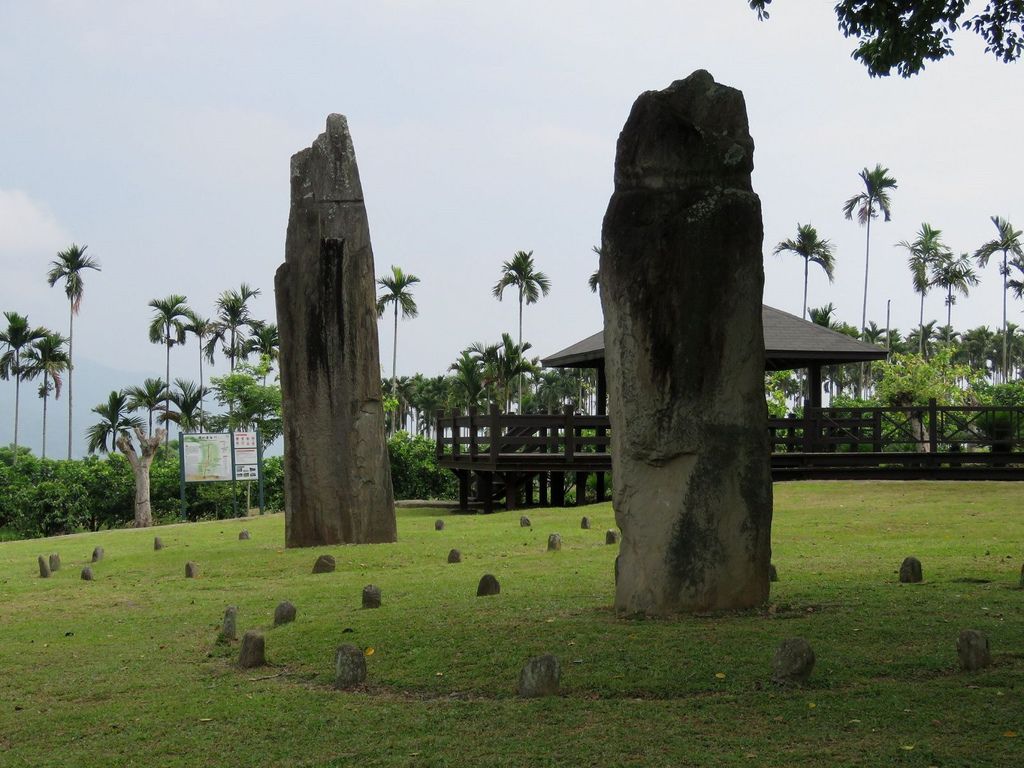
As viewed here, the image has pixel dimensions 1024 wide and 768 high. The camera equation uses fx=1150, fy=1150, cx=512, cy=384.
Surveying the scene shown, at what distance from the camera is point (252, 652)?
9195 mm

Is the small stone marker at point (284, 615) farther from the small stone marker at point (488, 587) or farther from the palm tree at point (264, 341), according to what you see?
the palm tree at point (264, 341)

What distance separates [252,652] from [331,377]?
9271 millimetres

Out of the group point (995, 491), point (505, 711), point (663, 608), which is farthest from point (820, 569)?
point (995, 491)

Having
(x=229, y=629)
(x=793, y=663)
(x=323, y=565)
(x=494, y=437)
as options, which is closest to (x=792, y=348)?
(x=494, y=437)

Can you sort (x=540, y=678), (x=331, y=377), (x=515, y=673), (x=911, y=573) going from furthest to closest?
(x=331, y=377)
(x=911, y=573)
(x=515, y=673)
(x=540, y=678)

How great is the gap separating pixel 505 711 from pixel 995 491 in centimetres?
1802

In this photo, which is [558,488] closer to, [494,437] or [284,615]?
[494,437]

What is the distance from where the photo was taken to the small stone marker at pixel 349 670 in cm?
829

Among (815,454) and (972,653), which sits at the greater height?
(815,454)

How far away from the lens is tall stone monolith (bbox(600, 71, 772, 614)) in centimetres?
981

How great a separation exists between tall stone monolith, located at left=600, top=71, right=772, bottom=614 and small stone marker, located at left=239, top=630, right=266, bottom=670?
3130 mm

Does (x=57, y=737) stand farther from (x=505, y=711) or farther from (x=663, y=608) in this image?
(x=663, y=608)

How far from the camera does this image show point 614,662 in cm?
828

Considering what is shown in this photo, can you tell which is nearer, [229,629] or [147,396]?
[229,629]
